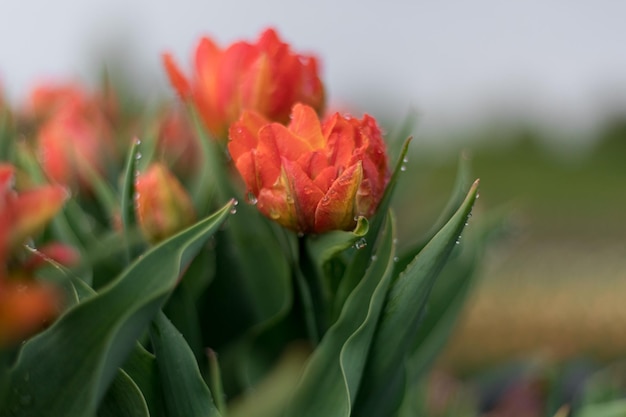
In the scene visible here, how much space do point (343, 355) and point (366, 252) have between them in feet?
0.18

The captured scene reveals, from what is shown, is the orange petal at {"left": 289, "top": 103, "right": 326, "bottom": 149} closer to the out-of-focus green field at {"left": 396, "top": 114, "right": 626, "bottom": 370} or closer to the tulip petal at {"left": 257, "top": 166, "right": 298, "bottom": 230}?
the tulip petal at {"left": 257, "top": 166, "right": 298, "bottom": 230}

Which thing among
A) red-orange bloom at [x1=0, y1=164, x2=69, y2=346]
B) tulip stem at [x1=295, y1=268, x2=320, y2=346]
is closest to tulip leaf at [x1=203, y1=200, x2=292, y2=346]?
tulip stem at [x1=295, y1=268, x2=320, y2=346]

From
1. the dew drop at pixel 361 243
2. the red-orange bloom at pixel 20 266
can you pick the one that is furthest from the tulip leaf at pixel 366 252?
the red-orange bloom at pixel 20 266

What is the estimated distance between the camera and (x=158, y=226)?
0.40m

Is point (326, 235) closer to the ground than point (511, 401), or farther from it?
farther from it

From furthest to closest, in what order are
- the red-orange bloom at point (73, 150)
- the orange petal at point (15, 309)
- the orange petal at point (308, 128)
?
the red-orange bloom at point (73, 150), the orange petal at point (308, 128), the orange petal at point (15, 309)

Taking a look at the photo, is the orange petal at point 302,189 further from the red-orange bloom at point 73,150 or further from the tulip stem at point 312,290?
the red-orange bloom at point 73,150

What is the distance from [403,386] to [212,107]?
0.16 metres

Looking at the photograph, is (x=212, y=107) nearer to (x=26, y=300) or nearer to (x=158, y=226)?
(x=158, y=226)

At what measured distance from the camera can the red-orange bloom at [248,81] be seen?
0.42 meters

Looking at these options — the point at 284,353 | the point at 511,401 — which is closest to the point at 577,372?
the point at 511,401

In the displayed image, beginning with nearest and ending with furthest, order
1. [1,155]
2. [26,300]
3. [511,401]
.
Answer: [26,300] → [1,155] → [511,401]

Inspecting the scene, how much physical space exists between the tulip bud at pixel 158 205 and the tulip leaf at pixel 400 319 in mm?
108

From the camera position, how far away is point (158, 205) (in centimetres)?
40
